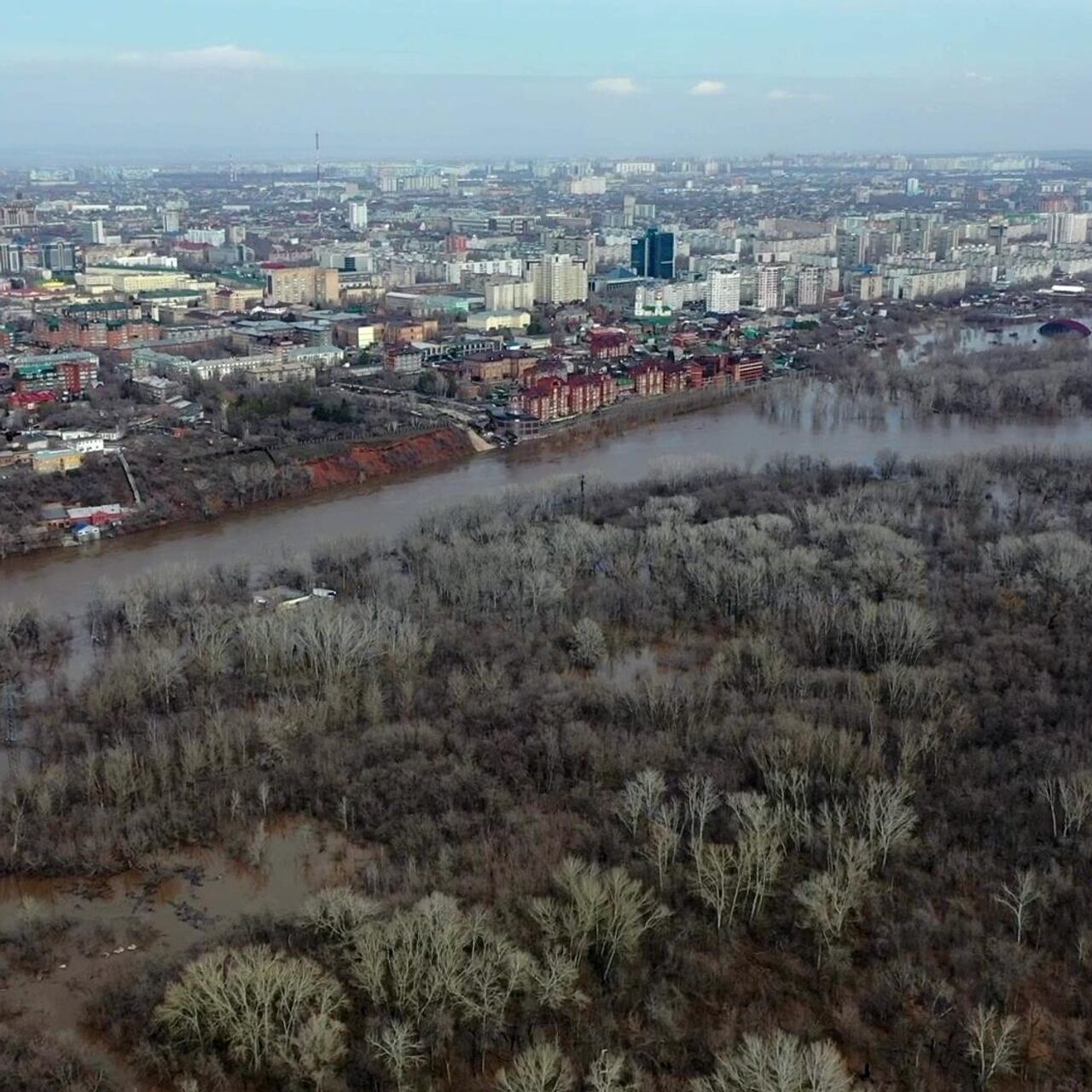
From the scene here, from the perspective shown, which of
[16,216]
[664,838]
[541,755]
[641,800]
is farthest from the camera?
[16,216]

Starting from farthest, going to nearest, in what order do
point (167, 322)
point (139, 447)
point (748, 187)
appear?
point (748, 187), point (167, 322), point (139, 447)

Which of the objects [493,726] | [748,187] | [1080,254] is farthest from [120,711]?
[748,187]

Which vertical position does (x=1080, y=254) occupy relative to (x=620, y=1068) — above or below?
above

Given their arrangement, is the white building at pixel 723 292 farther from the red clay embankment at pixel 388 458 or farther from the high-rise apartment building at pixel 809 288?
the red clay embankment at pixel 388 458

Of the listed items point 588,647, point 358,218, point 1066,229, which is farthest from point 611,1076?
point 358,218

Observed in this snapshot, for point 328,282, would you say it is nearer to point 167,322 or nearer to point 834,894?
point 167,322

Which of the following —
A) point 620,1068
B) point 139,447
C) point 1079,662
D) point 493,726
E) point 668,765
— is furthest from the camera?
point 139,447

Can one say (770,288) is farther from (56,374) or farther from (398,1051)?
(398,1051)

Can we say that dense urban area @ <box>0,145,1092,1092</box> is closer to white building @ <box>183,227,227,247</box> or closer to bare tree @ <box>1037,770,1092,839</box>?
bare tree @ <box>1037,770,1092,839</box>
